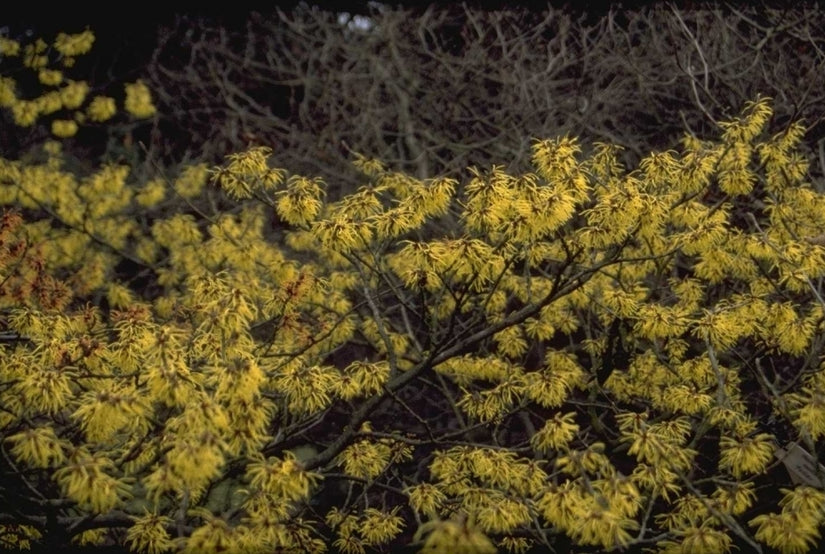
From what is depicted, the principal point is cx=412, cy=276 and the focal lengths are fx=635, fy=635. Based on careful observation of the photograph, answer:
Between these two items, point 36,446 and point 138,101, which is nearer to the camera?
point 36,446

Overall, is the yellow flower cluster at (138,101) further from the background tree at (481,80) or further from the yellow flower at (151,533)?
the yellow flower at (151,533)

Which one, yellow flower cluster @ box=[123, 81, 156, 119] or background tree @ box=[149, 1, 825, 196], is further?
yellow flower cluster @ box=[123, 81, 156, 119]

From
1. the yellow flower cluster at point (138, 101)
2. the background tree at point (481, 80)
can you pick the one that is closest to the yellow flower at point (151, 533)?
the background tree at point (481, 80)

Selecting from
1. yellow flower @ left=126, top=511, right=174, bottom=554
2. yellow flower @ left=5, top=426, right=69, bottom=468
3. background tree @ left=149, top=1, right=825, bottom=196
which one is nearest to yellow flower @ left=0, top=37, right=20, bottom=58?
background tree @ left=149, top=1, right=825, bottom=196

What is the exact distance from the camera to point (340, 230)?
3.71m

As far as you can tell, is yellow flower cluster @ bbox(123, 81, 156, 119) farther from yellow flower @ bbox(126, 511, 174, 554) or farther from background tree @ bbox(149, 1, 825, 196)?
yellow flower @ bbox(126, 511, 174, 554)

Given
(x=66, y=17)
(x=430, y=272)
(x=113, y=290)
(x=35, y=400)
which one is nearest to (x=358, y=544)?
(x=430, y=272)

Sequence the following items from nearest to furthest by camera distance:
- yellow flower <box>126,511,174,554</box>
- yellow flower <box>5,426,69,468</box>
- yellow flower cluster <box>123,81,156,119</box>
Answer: yellow flower <box>5,426,69,468</box> < yellow flower <box>126,511,174,554</box> < yellow flower cluster <box>123,81,156,119</box>

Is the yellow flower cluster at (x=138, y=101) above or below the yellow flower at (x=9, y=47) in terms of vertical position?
below

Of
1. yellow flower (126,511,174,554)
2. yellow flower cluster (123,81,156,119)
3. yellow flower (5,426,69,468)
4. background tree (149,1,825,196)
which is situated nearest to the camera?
yellow flower (5,426,69,468)

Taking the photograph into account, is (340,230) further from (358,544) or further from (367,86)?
(367,86)

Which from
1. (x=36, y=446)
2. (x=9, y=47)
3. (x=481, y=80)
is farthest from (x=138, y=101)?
(x=36, y=446)

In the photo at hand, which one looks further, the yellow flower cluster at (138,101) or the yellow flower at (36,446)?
the yellow flower cluster at (138,101)

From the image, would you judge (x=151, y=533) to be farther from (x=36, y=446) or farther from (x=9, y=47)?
(x=9, y=47)
